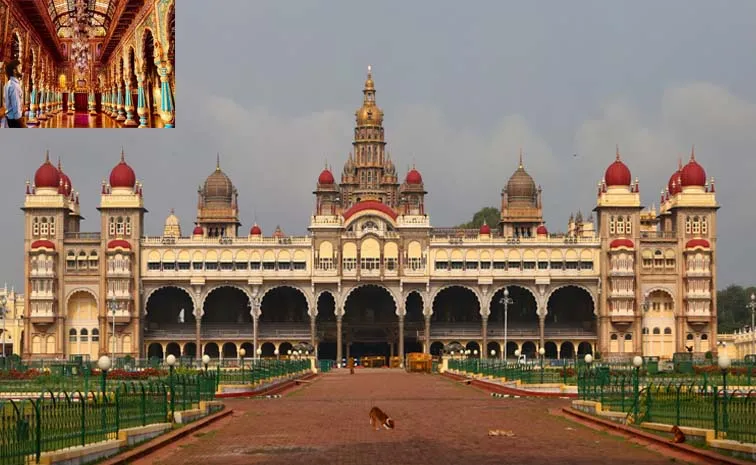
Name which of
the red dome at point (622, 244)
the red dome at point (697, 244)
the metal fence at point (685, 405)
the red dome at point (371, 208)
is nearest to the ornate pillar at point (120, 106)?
the metal fence at point (685, 405)

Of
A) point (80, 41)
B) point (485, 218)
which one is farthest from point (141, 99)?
point (485, 218)

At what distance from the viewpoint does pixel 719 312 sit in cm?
16262

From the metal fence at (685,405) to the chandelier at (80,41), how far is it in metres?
17.8

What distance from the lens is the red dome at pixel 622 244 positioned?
108 meters

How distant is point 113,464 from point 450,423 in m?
12.5

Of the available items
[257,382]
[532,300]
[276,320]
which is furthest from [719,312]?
[257,382]

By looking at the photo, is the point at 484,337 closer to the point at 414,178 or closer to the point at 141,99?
the point at 414,178

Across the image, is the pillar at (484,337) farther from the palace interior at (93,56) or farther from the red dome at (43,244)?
the palace interior at (93,56)

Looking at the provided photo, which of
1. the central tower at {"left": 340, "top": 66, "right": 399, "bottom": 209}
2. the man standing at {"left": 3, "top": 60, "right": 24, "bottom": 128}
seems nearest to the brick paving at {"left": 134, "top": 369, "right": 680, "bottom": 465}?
the man standing at {"left": 3, "top": 60, "right": 24, "bottom": 128}

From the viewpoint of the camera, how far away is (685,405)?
33.8m

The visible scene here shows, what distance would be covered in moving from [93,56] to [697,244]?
242ft

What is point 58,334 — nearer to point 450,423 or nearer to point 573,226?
point 573,226

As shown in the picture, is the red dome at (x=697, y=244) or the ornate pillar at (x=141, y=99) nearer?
the ornate pillar at (x=141, y=99)

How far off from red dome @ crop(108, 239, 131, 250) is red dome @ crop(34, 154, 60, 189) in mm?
7080
